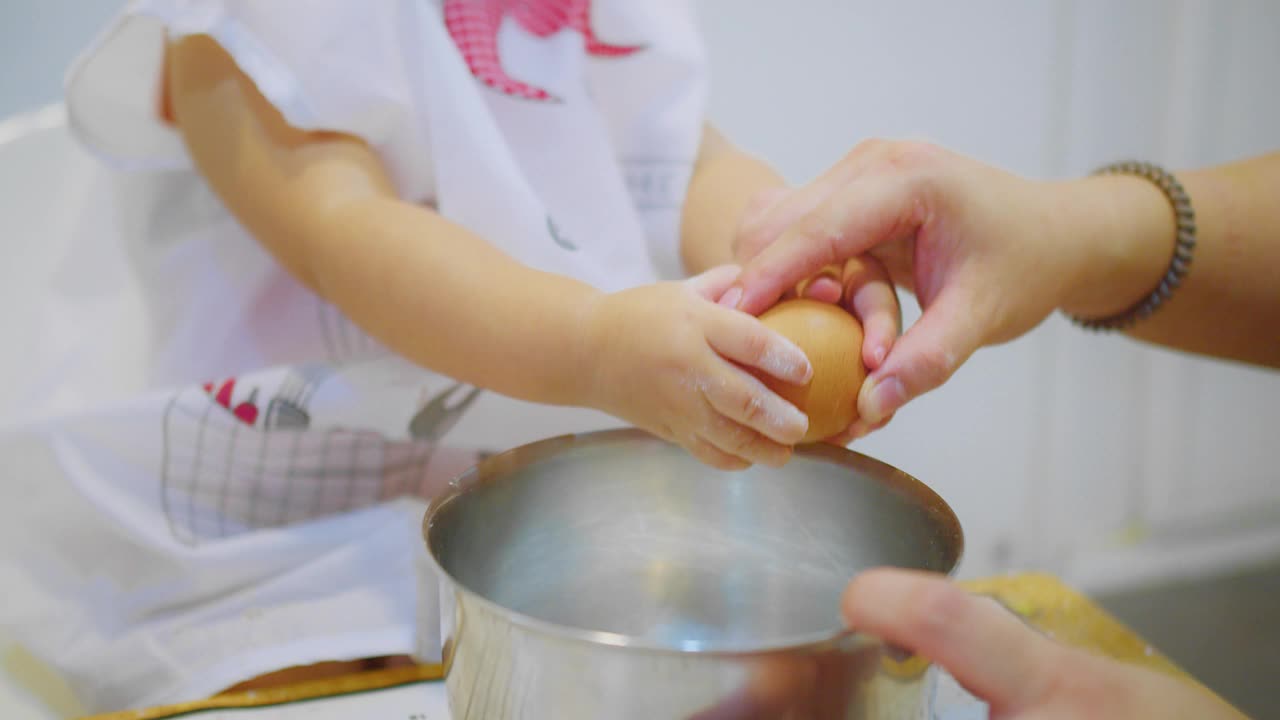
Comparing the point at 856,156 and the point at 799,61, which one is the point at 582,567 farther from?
the point at 799,61

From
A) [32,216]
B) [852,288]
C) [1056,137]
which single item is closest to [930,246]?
[852,288]

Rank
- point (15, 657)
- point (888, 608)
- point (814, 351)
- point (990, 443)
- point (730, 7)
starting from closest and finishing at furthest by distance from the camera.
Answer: point (888, 608), point (814, 351), point (15, 657), point (730, 7), point (990, 443)

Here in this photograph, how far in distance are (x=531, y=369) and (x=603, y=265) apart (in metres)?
0.16

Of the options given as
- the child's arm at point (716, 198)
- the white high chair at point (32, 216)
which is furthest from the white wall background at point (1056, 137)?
the child's arm at point (716, 198)

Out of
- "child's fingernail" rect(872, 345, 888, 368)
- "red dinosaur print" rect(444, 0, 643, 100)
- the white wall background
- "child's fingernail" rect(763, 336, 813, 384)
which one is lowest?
the white wall background

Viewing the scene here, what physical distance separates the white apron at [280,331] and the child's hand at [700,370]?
0.50 feet

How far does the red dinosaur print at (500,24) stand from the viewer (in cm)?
56

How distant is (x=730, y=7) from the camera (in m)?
0.89

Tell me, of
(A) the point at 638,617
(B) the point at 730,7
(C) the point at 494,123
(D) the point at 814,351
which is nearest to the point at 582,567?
Answer: (A) the point at 638,617

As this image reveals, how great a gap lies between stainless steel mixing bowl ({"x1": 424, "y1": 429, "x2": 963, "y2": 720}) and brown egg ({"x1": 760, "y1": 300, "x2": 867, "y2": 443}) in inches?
1.0

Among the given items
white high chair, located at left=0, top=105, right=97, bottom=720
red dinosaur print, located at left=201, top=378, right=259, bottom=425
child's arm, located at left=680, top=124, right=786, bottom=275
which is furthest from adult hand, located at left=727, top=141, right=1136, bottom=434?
white high chair, located at left=0, top=105, right=97, bottom=720

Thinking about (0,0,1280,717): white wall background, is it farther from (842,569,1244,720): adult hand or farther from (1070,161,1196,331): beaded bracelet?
(842,569,1244,720): adult hand

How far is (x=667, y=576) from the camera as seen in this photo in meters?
0.42

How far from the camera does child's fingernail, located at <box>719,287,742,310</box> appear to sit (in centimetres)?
38
